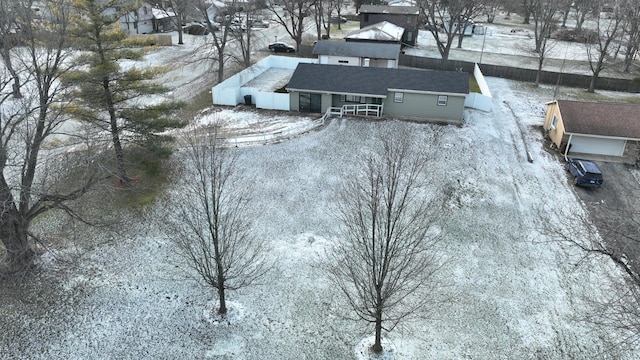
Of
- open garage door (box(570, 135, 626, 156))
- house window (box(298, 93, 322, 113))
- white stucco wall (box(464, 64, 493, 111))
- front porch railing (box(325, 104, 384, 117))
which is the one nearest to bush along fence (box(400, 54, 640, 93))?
white stucco wall (box(464, 64, 493, 111))

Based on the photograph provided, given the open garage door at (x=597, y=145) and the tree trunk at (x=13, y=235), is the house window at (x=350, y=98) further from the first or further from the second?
the tree trunk at (x=13, y=235)

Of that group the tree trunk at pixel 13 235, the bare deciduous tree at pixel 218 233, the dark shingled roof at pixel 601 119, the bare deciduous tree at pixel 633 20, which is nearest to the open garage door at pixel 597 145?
the dark shingled roof at pixel 601 119

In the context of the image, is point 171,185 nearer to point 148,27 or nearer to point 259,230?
point 259,230

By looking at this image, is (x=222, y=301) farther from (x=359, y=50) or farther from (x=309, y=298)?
(x=359, y=50)

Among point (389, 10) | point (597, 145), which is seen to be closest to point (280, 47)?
point (389, 10)

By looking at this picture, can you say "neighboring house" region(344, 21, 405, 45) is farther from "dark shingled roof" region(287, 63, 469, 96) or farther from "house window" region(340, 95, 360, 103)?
"house window" region(340, 95, 360, 103)

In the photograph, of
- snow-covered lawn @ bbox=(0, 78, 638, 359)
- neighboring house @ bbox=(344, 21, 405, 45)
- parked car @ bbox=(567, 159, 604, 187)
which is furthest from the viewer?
neighboring house @ bbox=(344, 21, 405, 45)

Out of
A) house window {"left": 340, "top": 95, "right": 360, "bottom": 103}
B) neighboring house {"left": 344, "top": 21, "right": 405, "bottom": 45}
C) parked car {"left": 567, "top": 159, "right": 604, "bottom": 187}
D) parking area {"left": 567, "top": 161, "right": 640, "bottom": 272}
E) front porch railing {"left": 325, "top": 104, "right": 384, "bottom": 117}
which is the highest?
neighboring house {"left": 344, "top": 21, "right": 405, "bottom": 45}
